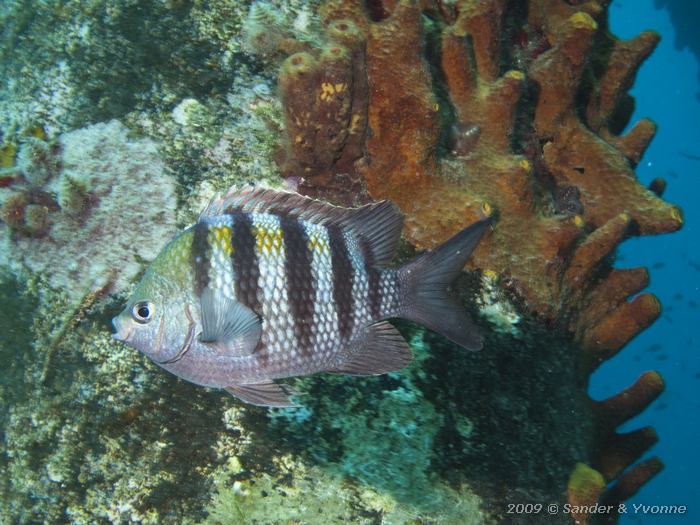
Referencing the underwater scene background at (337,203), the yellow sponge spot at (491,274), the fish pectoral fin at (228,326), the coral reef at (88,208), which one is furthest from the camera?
the yellow sponge spot at (491,274)

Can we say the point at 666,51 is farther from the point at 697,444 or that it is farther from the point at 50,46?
the point at 50,46

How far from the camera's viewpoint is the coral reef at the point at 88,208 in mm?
3268

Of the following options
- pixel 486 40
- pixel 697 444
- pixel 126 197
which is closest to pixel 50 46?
pixel 126 197

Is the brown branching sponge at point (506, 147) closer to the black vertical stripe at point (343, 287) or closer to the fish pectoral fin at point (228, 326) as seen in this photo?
the black vertical stripe at point (343, 287)

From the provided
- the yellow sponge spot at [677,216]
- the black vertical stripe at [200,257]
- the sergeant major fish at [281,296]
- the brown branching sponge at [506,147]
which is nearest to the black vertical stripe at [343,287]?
the sergeant major fish at [281,296]

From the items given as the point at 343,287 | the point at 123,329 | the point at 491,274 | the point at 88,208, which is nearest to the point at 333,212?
the point at 343,287

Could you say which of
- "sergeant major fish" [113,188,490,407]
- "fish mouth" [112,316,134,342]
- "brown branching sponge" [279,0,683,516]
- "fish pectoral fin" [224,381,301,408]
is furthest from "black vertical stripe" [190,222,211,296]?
"brown branching sponge" [279,0,683,516]

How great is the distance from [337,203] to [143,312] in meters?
1.89

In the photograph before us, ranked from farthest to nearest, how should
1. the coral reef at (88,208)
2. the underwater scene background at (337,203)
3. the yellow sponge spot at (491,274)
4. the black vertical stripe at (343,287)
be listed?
1. the yellow sponge spot at (491,274)
2. the coral reef at (88,208)
3. the underwater scene background at (337,203)
4. the black vertical stripe at (343,287)

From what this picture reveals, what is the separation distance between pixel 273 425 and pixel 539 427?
5.64 ft

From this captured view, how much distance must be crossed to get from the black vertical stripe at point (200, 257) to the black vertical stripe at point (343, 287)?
1.60 feet

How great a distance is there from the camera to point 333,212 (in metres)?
1.97

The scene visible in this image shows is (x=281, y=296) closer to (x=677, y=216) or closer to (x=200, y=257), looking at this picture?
(x=200, y=257)

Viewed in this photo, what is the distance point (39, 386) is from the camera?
3.08 meters
